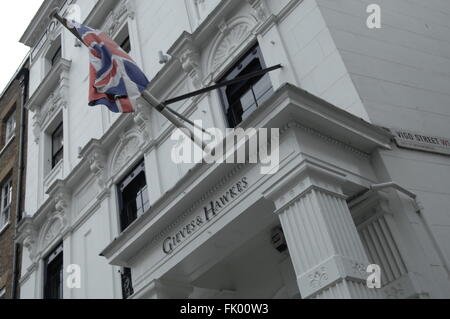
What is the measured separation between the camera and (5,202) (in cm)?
2019

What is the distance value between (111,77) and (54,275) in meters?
7.54

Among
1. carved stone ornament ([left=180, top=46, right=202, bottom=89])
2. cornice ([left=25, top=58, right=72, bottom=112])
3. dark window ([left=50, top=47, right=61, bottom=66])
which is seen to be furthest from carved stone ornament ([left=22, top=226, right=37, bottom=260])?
carved stone ornament ([left=180, top=46, right=202, bottom=89])

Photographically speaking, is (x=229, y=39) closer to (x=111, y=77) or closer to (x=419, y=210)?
(x=111, y=77)

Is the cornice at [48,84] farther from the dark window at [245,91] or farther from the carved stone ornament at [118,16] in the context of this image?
the dark window at [245,91]

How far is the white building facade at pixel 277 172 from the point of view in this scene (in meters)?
6.98

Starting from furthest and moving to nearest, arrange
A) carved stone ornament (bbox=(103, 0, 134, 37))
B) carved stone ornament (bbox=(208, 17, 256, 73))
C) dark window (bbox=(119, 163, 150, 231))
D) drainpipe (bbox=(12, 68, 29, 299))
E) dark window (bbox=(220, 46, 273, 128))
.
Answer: drainpipe (bbox=(12, 68, 29, 299)) → carved stone ornament (bbox=(103, 0, 134, 37)) → dark window (bbox=(119, 163, 150, 231)) → carved stone ornament (bbox=(208, 17, 256, 73)) → dark window (bbox=(220, 46, 273, 128))

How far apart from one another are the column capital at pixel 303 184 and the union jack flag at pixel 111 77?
361 cm

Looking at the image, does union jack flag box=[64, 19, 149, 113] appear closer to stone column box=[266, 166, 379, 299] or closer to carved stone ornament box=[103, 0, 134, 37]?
stone column box=[266, 166, 379, 299]

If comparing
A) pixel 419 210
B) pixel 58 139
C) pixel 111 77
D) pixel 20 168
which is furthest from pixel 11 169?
pixel 419 210

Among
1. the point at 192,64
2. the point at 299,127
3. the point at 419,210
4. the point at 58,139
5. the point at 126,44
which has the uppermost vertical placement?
the point at 126,44

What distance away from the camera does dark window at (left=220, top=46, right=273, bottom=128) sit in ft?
33.7

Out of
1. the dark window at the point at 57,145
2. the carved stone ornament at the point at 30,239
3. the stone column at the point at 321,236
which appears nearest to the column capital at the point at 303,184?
the stone column at the point at 321,236

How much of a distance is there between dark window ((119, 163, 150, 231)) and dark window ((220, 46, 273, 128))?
3.03 meters

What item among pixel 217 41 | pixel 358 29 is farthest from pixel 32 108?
pixel 358 29
